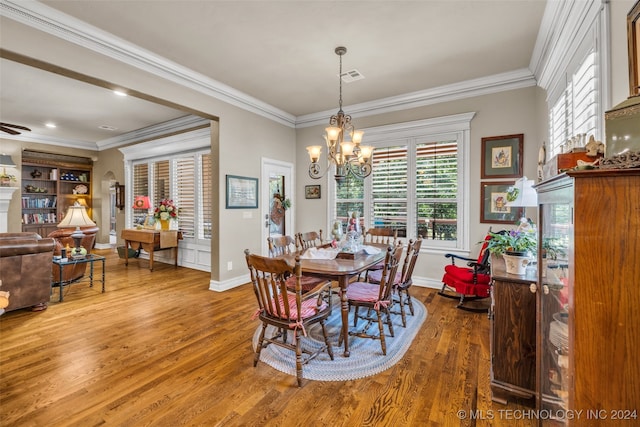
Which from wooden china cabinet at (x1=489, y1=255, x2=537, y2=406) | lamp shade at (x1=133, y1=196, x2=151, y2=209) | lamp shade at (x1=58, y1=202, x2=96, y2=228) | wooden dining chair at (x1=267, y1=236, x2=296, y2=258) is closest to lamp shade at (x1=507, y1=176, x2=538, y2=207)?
wooden china cabinet at (x1=489, y1=255, x2=537, y2=406)

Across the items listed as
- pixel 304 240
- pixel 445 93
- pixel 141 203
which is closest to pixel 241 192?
pixel 304 240

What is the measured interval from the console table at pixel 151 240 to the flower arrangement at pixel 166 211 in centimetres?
31

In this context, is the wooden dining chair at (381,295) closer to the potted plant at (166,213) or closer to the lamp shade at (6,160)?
the potted plant at (166,213)

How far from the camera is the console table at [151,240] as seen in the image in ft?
18.4

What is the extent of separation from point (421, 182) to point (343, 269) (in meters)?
2.71

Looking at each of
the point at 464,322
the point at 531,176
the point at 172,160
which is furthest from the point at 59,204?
the point at 531,176

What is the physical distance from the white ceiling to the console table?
94.7 inches

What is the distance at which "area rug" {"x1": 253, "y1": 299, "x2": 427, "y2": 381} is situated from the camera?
7.39 ft

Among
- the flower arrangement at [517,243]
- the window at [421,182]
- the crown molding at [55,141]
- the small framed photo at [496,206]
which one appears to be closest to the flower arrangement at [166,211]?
the window at [421,182]

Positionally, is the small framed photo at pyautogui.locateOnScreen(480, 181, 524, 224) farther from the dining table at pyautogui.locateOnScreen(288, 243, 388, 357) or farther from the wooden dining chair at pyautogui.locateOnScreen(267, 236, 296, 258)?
the wooden dining chair at pyautogui.locateOnScreen(267, 236, 296, 258)

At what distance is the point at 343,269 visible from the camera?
94.1 inches

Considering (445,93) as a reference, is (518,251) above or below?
below

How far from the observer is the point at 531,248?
192 centimetres

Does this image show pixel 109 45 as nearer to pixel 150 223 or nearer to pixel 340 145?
pixel 340 145
